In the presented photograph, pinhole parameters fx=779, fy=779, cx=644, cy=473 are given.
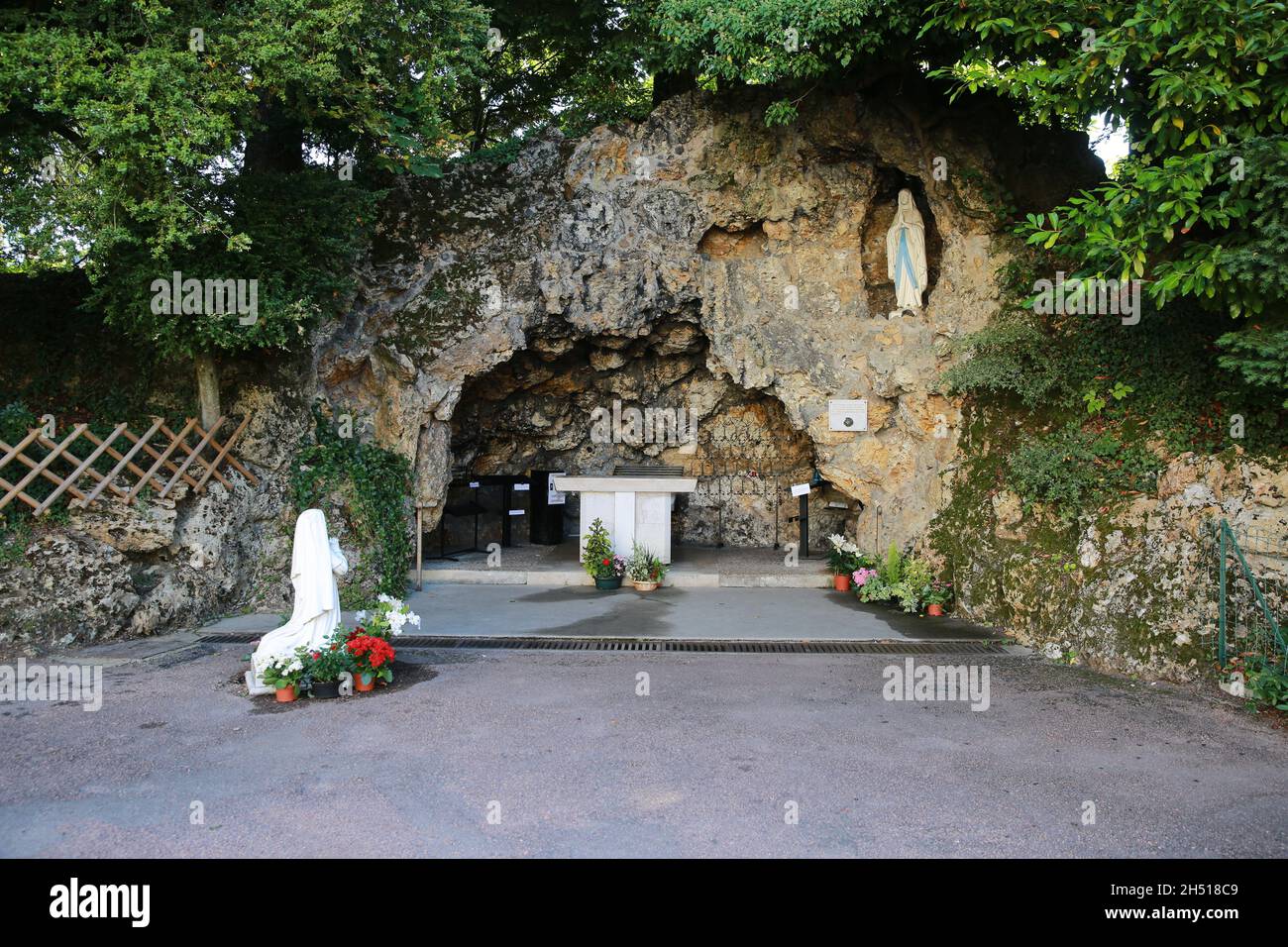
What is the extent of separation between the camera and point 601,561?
1298cm

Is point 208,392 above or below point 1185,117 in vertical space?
below

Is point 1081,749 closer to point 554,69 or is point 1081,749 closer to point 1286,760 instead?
point 1286,760

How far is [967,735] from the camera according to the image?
6.31m

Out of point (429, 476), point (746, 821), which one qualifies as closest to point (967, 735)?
point (746, 821)

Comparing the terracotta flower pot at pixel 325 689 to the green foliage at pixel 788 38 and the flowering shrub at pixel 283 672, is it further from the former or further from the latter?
the green foliage at pixel 788 38

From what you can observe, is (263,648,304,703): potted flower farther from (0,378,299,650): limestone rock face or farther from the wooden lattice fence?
the wooden lattice fence

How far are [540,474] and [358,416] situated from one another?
502cm

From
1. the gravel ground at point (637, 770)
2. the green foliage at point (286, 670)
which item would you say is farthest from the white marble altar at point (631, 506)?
the green foliage at point (286, 670)

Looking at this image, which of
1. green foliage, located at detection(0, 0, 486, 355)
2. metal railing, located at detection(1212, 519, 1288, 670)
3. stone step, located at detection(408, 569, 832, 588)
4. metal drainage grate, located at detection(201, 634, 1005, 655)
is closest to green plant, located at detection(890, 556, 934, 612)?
metal drainage grate, located at detection(201, 634, 1005, 655)

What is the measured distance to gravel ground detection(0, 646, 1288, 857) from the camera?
4473 mm

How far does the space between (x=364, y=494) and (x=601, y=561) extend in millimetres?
3900

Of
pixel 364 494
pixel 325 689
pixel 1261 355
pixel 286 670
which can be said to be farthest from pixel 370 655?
pixel 1261 355

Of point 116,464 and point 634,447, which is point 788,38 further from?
point 116,464

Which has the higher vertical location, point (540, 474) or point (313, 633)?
point (540, 474)
